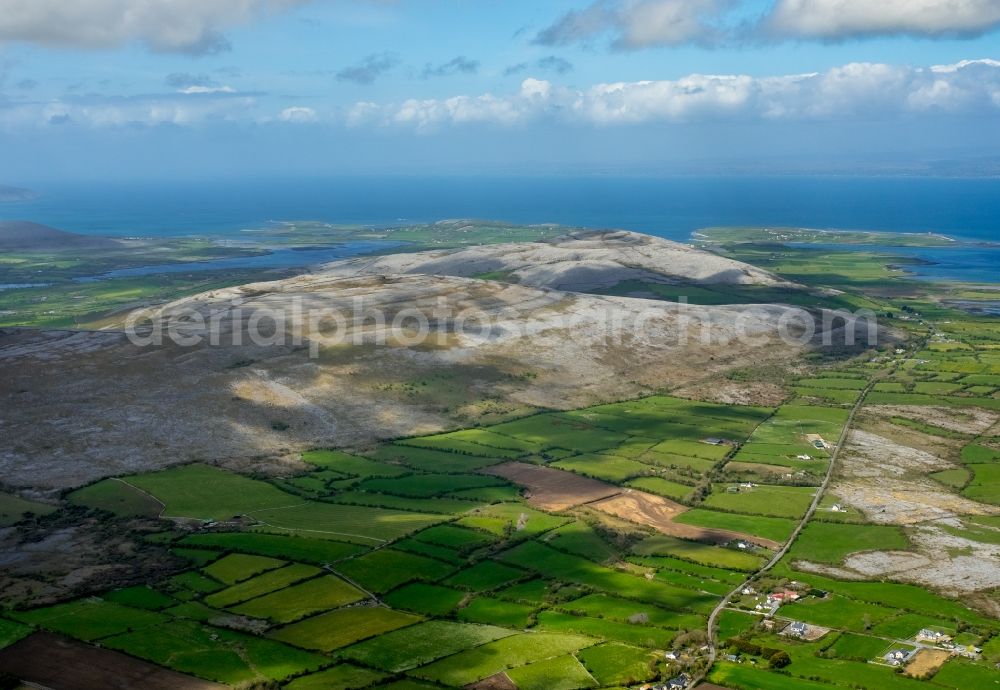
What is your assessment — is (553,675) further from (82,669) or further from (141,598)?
(141,598)

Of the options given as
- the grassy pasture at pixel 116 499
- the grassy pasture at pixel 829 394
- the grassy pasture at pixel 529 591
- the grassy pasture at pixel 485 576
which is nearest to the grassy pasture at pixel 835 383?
the grassy pasture at pixel 829 394

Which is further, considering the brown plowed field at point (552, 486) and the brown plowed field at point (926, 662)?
the brown plowed field at point (552, 486)

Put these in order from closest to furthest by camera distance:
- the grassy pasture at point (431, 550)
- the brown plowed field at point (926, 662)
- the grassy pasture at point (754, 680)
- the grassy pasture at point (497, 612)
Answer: the grassy pasture at point (754, 680)
the brown plowed field at point (926, 662)
the grassy pasture at point (497, 612)
the grassy pasture at point (431, 550)

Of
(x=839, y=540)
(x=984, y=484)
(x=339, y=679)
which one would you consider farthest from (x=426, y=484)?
(x=984, y=484)

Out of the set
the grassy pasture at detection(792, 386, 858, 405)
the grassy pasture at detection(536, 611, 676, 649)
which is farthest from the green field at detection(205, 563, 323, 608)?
the grassy pasture at detection(792, 386, 858, 405)

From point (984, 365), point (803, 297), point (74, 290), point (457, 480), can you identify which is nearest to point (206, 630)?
point (457, 480)

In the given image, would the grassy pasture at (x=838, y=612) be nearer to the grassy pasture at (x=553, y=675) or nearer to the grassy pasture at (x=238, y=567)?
the grassy pasture at (x=553, y=675)
